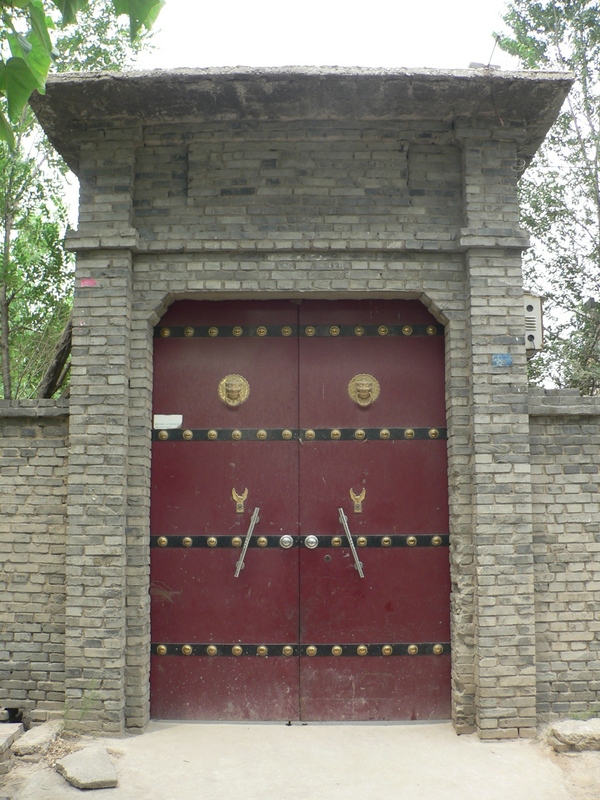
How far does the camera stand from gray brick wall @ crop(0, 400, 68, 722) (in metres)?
5.04

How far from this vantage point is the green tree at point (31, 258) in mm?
8945

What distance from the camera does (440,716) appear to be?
5.06m

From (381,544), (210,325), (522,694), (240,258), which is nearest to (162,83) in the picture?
(240,258)

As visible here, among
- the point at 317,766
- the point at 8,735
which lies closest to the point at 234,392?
the point at 317,766

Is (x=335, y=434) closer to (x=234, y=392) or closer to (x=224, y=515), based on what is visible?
(x=234, y=392)

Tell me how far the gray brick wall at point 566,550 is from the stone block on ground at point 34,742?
3222 mm

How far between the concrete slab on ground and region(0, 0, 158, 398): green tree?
512cm

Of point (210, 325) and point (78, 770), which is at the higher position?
point (210, 325)

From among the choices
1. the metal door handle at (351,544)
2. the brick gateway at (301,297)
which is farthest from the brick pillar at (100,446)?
the metal door handle at (351,544)

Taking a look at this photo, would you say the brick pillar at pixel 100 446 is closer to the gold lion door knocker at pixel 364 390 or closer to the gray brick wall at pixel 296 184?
the gray brick wall at pixel 296 184

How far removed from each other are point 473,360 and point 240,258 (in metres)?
1.79

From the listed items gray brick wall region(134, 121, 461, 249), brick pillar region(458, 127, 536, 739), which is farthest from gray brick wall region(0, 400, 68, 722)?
brick pillar region(458, 127, 536, 739)

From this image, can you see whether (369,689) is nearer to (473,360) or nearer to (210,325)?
(473,360)

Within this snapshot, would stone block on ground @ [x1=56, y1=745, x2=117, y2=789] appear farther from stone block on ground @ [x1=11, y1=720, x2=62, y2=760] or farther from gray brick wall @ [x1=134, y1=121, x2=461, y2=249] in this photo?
gray brick wall @ [x1=134, y1=121, x2=461, y2=249]
